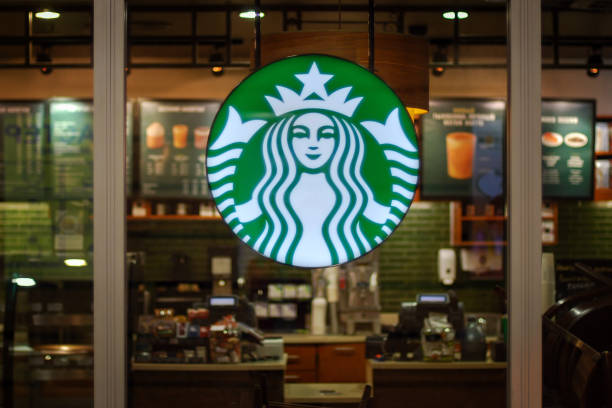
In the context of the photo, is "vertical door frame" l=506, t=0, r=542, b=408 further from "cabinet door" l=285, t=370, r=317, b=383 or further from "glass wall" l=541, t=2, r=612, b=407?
"cabinet door" l=285, t=370, r=317, b=383

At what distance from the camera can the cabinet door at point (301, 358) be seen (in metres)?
6.27

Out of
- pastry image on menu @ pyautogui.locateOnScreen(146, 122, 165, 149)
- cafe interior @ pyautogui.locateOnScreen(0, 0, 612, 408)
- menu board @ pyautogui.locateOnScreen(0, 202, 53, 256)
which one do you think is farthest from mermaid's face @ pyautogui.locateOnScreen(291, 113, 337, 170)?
menu board @ pyautogui.locateOnScreen(0, 202, 53, 256)

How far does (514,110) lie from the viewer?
2637 millimetres

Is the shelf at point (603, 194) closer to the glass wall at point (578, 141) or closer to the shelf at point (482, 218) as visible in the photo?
the glass wall at point (578, 141)

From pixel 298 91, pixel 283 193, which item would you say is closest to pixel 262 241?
pixel 283 193

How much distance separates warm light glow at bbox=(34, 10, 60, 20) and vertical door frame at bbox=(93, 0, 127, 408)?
1.42 metres

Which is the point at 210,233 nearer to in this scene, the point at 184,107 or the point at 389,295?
the point at 184,107

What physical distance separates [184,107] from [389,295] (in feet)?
8.73

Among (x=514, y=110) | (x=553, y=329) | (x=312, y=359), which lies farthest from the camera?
(x=312, y=359)

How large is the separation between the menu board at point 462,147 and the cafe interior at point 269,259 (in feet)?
0.06

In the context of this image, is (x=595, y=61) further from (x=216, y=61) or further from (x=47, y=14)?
(x=47, y=14)

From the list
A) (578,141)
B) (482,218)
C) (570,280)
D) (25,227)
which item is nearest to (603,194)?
(578,141)

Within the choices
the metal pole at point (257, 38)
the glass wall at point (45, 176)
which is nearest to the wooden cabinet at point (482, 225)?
the glass wall at point (45, 176)

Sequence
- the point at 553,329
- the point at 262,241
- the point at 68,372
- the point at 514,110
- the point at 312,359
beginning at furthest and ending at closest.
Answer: the point at 312,359 → the point at 68,372 → the point at 553,329 → the point at 514,110 → the point at 262,241
